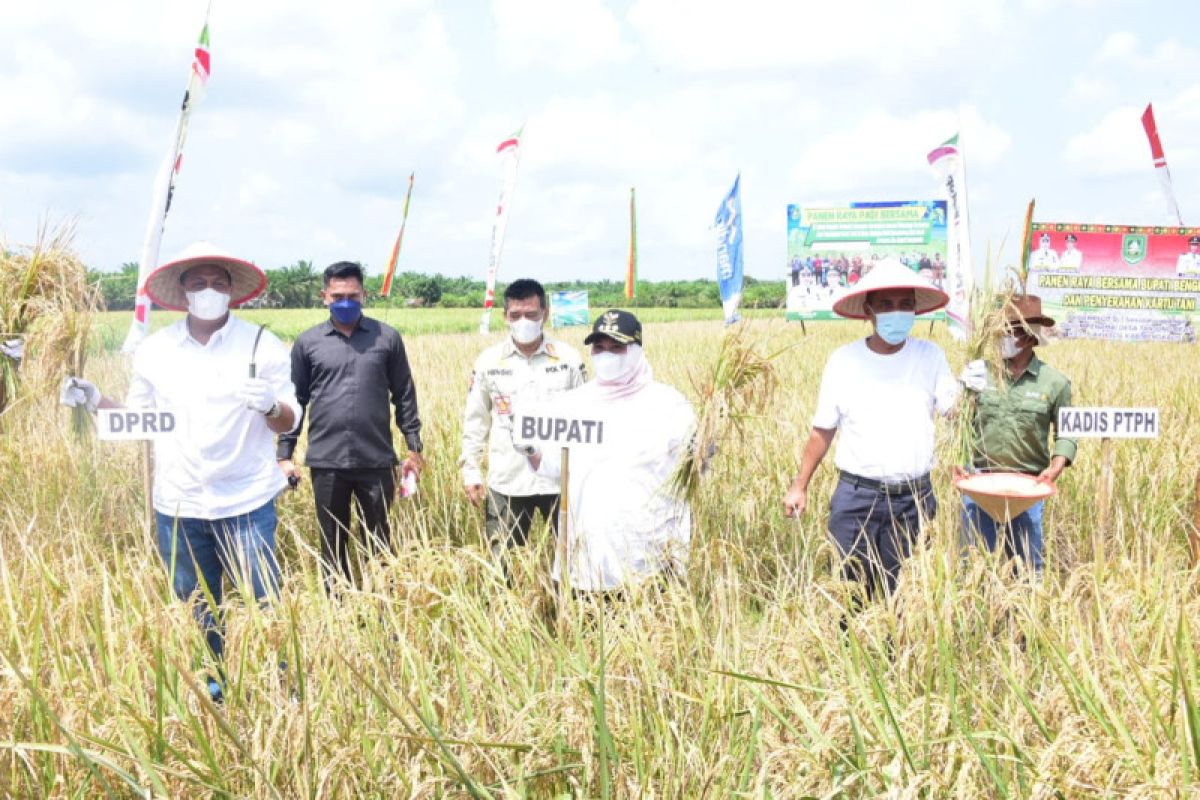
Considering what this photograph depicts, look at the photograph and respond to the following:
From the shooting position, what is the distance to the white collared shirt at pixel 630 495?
107 inches

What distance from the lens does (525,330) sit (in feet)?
11.9

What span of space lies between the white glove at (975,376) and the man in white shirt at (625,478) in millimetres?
1218

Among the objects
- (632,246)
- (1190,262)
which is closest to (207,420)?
(1190,262)

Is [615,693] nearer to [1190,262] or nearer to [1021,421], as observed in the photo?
[1021,421]

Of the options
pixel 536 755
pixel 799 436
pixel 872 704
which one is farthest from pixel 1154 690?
pixel 799 436

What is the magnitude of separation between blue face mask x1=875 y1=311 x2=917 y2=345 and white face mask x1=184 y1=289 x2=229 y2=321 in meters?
2.51

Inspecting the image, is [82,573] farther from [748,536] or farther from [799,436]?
[799,436]

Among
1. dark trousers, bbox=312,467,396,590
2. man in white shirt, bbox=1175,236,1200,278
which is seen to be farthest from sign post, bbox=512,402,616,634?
man in white shirt, bbox=1175,236,1200,278

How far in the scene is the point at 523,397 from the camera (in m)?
3.67

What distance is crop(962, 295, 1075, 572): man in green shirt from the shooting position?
11.5ft

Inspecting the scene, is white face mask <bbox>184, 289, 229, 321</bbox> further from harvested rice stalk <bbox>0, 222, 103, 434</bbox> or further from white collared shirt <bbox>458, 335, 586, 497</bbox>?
white collared shirt <bbox>458, 335, 586, 497</bbox>

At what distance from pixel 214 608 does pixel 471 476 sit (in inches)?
58.0

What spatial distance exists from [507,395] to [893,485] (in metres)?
1.67

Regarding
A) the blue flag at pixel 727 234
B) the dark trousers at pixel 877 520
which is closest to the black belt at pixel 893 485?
the dark trousers at pixel 877 520
